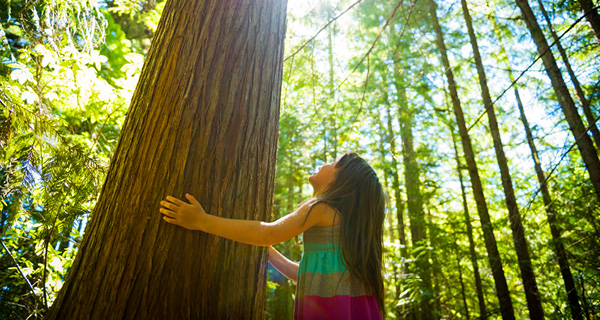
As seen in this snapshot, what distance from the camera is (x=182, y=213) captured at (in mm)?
1294

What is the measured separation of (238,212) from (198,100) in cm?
55

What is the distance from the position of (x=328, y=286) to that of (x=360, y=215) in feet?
1.56

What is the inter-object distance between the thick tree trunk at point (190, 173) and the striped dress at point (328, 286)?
0.43 metres

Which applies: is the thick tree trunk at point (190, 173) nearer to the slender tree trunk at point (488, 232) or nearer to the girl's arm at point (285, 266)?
the girl's arm at point (285, 266)

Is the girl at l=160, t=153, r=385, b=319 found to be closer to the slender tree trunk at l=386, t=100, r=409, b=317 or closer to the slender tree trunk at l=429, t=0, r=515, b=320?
the slender tree trunk at l=429, t=0, r=515, b=320

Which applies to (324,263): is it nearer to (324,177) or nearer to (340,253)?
(340,253)

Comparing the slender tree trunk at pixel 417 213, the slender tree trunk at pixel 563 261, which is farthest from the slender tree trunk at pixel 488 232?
the slender tree trunk at pixel 417 213

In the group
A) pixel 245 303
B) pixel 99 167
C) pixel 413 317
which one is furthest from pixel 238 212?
pixel 413 317

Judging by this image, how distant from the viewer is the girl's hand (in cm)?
129

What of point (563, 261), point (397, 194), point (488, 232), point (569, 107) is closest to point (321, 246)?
point (488, 232)

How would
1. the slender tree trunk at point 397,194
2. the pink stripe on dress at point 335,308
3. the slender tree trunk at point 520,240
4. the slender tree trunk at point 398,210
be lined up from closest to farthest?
the pink stripe on dress at point 335,308 < the slender tree trunk at point 520,240 < the slender tree trunk at point 398,210 < the slender tree trunk at point 397,194

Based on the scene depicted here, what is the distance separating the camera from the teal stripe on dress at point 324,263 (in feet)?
6.31

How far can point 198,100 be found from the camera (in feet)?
4.91

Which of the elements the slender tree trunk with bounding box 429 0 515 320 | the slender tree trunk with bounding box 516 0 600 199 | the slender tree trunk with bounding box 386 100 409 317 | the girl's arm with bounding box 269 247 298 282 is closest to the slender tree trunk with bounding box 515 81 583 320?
the slender tree trunk with bounding box 516 0 600 199
